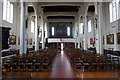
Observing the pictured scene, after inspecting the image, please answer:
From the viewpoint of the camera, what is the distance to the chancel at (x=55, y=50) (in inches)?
258

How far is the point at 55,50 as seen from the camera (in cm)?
1969

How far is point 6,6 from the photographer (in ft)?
51.3

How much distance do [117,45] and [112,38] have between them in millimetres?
1612

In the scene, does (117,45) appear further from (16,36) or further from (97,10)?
(16,36)

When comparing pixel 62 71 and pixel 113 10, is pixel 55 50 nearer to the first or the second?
pixel 113 10

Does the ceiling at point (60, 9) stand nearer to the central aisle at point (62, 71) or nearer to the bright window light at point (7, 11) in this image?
Result: the bright window light at point (7, 11)

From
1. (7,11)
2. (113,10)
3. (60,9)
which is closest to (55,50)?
(7,11)

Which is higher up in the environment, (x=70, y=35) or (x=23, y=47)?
(x=70, y=35)

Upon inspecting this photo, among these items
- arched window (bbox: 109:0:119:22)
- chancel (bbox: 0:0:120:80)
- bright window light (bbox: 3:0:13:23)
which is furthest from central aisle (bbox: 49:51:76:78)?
bright window light (bbox: 3:0:13:23)

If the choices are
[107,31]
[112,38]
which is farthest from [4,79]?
[107,31]

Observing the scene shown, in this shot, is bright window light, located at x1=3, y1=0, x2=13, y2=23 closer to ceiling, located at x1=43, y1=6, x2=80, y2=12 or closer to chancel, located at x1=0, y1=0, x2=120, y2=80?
chancel, located at x1=0, y1=0, x2=120, y2=80

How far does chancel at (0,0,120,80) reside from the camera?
6551 millimetres

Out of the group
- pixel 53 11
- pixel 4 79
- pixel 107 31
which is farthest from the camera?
pixel 53 11

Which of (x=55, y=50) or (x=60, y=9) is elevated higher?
(x=60, y=9)
